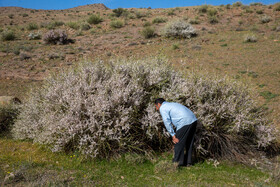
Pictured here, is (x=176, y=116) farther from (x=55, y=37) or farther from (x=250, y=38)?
(x=55, y=37)

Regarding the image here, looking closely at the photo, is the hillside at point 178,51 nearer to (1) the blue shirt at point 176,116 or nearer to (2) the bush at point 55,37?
(2) the bush at point 55,37

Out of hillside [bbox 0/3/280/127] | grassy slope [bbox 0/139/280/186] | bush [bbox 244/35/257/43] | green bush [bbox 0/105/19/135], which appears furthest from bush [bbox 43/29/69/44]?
grassy slope [bbox 0/139/280/186]

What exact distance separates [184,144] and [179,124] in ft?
1.57

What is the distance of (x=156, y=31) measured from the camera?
22.2m

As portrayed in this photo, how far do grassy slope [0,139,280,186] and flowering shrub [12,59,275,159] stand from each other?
305 mm

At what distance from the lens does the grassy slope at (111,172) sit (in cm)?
422

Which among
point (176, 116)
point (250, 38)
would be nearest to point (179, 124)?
point (176, 116)

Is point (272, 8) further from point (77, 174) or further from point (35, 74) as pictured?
point (77, 174)

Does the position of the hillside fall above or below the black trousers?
above

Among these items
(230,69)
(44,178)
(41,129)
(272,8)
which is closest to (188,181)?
(44,178)

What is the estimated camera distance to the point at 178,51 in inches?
614

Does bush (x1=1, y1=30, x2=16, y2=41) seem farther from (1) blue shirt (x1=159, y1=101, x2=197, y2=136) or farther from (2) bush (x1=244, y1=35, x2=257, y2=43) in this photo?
(1) blue shirt (x1=159, y1=101, x2=197, y2=136)

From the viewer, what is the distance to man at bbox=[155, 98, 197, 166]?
4.61m

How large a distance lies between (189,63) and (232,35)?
26.4 ft
